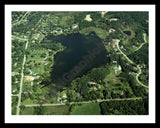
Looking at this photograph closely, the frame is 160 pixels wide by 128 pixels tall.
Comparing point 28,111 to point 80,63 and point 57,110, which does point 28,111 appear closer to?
point 57,110

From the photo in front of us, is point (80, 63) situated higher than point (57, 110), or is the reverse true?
point (80, 63)

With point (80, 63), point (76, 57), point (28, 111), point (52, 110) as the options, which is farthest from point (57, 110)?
point (76, 57)

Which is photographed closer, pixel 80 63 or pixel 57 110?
pixel 57 110

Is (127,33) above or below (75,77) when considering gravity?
above

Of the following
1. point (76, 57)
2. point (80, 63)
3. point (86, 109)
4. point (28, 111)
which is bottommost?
point (28, 111)

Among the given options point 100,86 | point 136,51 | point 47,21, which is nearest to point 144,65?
point 136,51

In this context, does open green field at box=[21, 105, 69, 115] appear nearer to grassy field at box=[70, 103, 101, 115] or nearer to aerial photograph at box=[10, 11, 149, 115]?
aerial photograph at box=[10, 11, 149, 115]

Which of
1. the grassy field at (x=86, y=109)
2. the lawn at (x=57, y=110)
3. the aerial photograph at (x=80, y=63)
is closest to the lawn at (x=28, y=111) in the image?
the aerial photograph at (x=80, y=63)

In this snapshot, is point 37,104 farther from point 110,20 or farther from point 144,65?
point 110,20
